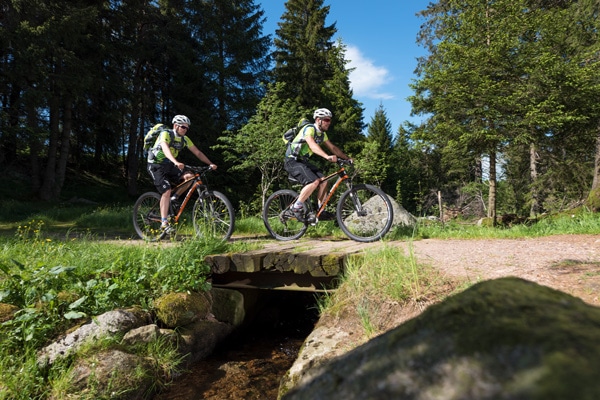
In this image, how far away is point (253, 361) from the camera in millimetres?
3791

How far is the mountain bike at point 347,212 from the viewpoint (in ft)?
17.1

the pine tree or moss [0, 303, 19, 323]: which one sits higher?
the pine tree

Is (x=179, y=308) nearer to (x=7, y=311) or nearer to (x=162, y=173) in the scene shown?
(x=7, y=311)

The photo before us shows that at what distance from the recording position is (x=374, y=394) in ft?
2.67

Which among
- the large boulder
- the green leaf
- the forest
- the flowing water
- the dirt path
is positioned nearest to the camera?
the large boulder

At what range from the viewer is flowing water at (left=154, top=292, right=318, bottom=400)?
3098 mm

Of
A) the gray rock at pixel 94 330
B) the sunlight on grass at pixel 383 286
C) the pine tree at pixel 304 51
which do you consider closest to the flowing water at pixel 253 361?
the gray rock at pixel 94 330

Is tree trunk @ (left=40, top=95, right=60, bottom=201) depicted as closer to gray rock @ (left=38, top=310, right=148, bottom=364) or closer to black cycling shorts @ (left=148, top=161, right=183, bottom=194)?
black cycling shorts @ (left=148, top=161, right=183, bottom=194)

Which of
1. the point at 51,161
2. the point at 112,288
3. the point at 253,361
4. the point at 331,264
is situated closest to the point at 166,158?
the point at 112,288

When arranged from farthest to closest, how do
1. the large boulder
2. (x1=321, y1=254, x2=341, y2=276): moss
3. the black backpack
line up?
the black backpack, (x1=321, y1=254, x2=341, y2=276): moss, the large boulder

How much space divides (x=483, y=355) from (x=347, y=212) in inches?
185

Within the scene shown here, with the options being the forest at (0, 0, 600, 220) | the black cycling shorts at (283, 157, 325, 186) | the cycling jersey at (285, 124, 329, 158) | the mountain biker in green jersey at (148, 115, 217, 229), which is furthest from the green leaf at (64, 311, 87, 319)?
the forest at (0, 0, 600, 220)

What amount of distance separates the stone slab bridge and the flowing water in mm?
461

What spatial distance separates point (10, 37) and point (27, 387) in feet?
47.0
